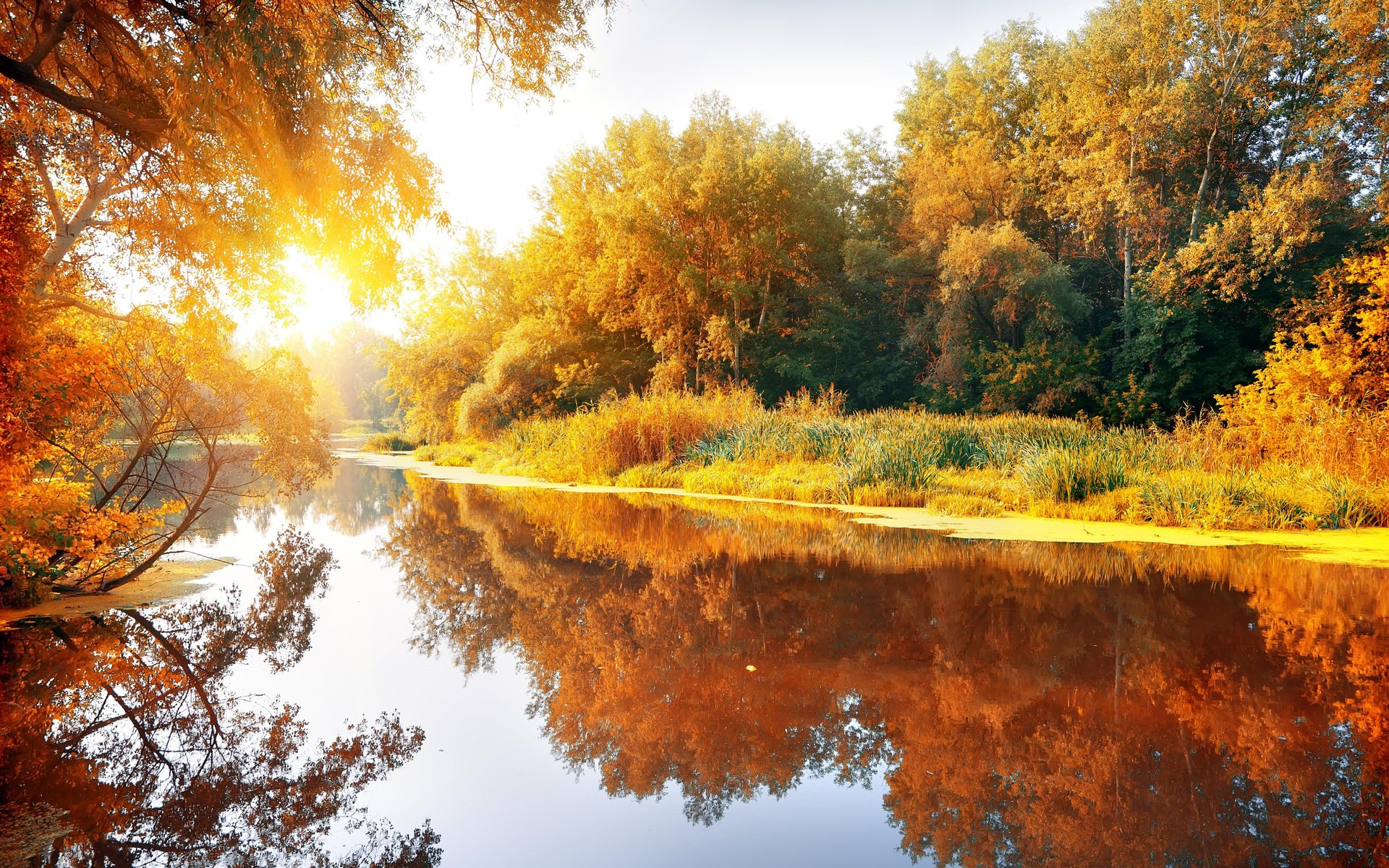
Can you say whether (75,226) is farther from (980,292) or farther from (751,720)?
(980,292)

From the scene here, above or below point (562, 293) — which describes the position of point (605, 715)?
below

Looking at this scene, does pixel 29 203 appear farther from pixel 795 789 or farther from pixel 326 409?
pixel 326 409

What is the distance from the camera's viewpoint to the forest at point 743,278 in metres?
6.41

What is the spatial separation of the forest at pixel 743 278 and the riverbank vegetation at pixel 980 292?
0.43ft

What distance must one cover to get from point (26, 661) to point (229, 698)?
5.14 feet

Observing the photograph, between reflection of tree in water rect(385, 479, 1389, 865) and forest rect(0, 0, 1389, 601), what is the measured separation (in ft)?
9.64

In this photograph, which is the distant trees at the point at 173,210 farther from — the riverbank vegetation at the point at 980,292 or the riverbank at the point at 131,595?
the riverbank vegetation at the point at 980,292

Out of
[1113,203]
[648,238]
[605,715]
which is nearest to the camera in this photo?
[605,715]

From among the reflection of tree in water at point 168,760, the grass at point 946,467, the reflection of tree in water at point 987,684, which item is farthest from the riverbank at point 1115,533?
the reflection of tree in water at point 168,760

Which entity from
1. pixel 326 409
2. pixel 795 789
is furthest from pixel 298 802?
pixel 326 409

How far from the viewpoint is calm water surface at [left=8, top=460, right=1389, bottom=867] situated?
9.39 ft

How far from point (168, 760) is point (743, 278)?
25.6 m

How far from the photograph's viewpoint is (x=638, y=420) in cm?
1616

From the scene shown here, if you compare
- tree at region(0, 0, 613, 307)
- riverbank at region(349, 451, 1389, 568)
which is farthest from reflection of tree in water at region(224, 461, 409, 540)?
riverbank at region(349, 451, 1389, 568)
